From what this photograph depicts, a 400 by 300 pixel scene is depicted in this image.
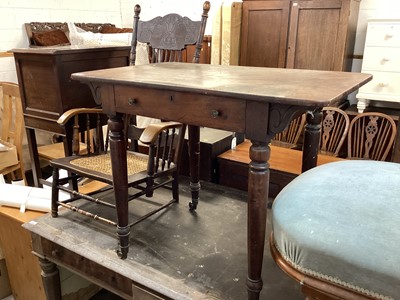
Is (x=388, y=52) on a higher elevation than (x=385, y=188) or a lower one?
higher

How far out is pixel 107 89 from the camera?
1.27 metres

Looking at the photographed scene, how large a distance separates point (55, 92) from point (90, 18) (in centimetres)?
208

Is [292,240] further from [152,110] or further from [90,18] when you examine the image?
[90,18]

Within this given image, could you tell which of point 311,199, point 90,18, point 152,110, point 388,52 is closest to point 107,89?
point 152,110

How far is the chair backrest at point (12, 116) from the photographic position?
2.64 metres

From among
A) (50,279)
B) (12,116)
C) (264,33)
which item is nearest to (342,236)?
(50,279)

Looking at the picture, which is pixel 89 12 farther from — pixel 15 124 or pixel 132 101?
pixel 132 101

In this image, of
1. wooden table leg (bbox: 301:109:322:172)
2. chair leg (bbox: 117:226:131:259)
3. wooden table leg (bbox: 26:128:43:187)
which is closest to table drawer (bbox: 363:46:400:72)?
wooden table leg (bbox: 301:109:322:172)

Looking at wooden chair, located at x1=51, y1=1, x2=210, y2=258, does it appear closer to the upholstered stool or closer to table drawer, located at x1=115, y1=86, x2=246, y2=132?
table drawer, located at x1=115, y1=86, x2=246, y2=132

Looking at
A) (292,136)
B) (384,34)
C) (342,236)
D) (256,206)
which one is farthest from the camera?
(292,136)

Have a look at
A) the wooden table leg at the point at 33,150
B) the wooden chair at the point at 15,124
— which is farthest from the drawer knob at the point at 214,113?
the wooden chair at the point at 15,124

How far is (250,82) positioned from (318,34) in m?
1.81

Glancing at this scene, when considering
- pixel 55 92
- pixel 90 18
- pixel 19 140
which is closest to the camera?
pixel 55 92

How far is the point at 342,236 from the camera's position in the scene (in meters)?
0.76
